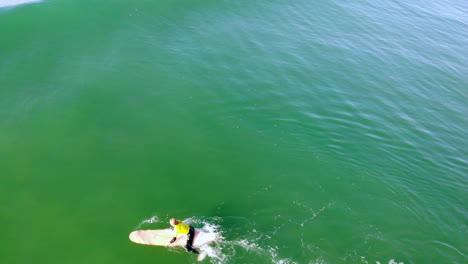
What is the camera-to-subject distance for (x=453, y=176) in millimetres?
18203

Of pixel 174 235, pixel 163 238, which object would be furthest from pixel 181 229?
pixel 163 238

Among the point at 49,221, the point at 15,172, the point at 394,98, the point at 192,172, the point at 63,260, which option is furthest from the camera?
the point at 394,98

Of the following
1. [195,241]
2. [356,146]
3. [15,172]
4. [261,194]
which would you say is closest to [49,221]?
[15,172]

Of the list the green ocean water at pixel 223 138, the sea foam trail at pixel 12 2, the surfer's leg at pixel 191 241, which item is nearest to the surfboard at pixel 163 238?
the surfer's leg at pixel 191 241

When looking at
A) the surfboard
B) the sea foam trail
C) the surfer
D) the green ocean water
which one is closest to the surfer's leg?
the surfer

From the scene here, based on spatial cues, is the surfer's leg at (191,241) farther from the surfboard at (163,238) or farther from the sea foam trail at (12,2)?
the sea foam trail at (12,2)

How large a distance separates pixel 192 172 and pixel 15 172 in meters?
8.33

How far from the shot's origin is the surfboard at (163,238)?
1344cm

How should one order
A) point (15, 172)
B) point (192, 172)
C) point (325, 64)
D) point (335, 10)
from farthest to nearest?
point (335, 10) < point (325, 64) < point (192, 172) < point (15, 172)

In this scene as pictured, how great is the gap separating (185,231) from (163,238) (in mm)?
1122

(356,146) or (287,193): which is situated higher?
(356,146)

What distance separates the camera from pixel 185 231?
13.2 m

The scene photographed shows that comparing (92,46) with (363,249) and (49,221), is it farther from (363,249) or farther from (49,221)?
(363,249)

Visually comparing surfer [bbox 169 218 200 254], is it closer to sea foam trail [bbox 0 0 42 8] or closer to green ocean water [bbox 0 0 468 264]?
green ocean water [bbox 0 0 468 264]
